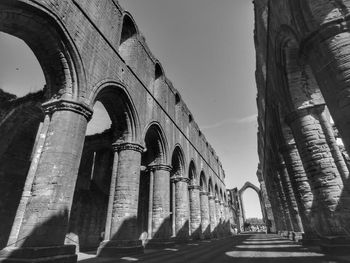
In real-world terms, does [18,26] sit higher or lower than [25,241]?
higher

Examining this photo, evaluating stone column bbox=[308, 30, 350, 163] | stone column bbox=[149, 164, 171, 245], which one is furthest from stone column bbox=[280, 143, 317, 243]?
stone column bbox=[149, 164, 171, 245]

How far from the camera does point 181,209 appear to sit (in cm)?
1246

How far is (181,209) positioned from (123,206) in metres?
5.97

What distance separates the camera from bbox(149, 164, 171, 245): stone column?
969cm

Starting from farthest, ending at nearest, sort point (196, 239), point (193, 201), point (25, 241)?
point (193, 201) → point (196, 239) → point (25, 241)

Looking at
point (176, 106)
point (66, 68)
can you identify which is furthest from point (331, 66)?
point (176, 106)

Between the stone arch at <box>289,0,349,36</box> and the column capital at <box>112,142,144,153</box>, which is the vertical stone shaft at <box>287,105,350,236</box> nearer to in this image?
the stone arch at <box>289,0,349,36</box>

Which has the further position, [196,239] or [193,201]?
[193,201]

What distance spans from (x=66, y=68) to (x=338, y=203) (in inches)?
296

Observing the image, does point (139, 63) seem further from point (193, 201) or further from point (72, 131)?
point (193, 201)

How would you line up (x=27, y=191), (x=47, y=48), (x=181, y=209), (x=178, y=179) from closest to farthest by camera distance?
(x=27, y=191) < (x=47, y=48) < (x=181, y=209) < (x=178, y=179)

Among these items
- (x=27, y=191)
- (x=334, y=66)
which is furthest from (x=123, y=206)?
(x=334, y=66)

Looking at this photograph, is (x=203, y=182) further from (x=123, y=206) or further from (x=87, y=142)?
(x=123, y=206)

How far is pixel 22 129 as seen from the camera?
39.6 feet
